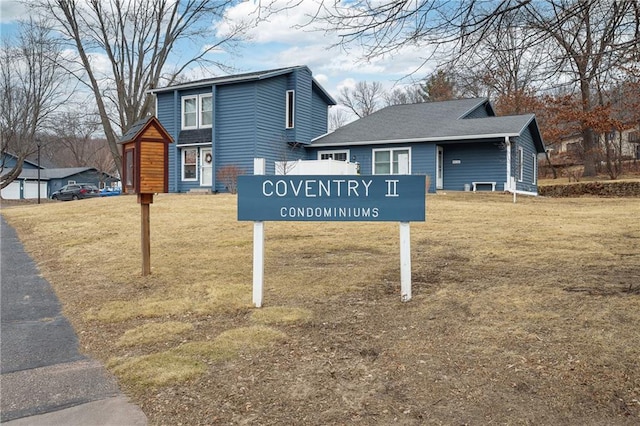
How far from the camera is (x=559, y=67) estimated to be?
5277mm

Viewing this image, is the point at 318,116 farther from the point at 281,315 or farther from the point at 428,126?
the point at 281,315

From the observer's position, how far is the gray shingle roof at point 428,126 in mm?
21859

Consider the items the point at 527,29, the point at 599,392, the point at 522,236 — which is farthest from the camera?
the point at 522,236

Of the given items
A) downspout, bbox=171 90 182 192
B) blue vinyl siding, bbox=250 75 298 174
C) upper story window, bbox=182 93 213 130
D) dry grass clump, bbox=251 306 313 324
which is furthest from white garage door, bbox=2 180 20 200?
dry grass clump, bbox=251 306 313 324

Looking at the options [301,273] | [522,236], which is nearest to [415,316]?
[301,273]

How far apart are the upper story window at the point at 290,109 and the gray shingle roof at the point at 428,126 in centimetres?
149

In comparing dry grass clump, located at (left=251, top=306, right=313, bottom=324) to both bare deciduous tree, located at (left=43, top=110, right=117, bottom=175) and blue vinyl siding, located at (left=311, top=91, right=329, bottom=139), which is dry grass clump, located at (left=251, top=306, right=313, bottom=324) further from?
bare deciduous tree, located at (left=43, top=110, right=117, bottom=175)

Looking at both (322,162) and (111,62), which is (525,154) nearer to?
(322,162)

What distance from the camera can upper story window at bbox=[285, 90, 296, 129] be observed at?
82.1 feet

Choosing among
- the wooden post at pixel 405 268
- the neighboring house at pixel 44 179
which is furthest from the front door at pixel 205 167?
the neighboring house at pixel 44 179

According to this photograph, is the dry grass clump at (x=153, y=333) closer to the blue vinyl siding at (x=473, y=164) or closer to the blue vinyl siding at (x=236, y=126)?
the blue vinyl siding at (x=236, y=126)

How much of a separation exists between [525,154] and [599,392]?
922 inches

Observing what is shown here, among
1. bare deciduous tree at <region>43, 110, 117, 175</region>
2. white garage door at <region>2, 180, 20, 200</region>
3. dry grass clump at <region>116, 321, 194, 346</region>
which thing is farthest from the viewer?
bare deciduous tree at <region>43, 110, 117, 175</region>

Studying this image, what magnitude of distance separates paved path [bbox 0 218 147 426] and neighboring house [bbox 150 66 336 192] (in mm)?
17992
